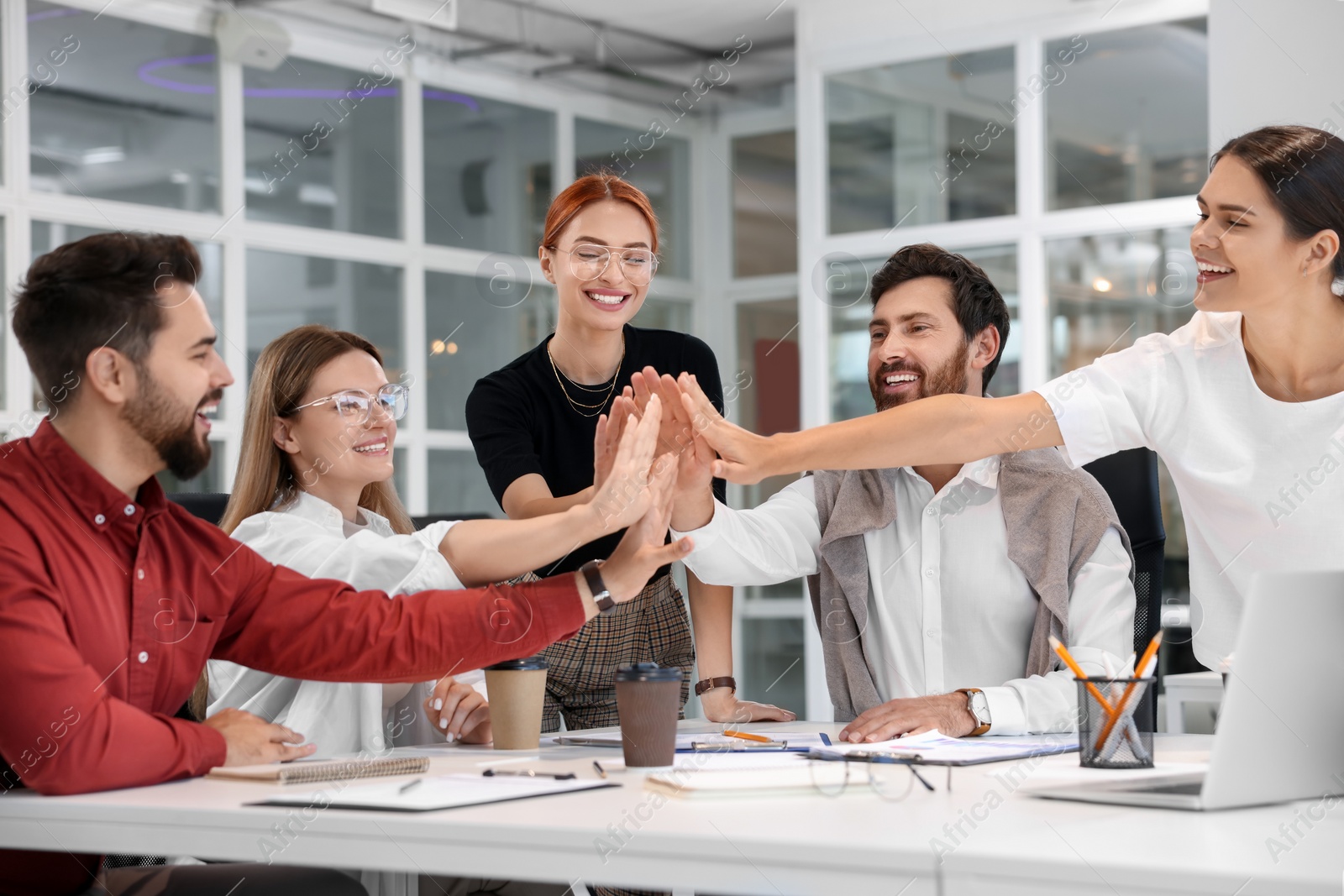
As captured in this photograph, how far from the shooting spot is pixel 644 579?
1.91m

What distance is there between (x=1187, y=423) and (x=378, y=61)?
5.93m

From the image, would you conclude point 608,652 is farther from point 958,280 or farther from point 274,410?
point 958,280

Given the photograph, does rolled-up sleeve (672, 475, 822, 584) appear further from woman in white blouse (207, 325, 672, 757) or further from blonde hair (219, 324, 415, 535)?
blonde hair (219, 324, 415, 535)

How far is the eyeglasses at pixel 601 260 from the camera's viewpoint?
262cm

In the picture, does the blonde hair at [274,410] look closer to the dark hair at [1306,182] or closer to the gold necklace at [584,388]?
the gold necklace at [584,388]

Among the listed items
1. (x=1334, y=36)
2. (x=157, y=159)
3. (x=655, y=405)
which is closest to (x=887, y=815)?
(x=655, y=405)

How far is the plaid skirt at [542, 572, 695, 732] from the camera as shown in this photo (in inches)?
98.0

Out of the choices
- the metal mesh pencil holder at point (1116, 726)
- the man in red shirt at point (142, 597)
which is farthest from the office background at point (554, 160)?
the metal mesh pencil holder at point (1116, 726)

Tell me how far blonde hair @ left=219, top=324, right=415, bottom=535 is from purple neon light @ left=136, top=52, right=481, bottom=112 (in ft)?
14.2

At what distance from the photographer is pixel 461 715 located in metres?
2.01

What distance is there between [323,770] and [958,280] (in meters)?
1.59

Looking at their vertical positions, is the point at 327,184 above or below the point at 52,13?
below

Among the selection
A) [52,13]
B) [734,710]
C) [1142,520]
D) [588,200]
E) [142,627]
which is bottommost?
[734,710]

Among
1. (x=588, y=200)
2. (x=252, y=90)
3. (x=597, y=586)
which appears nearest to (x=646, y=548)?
(x=597, y=586)
